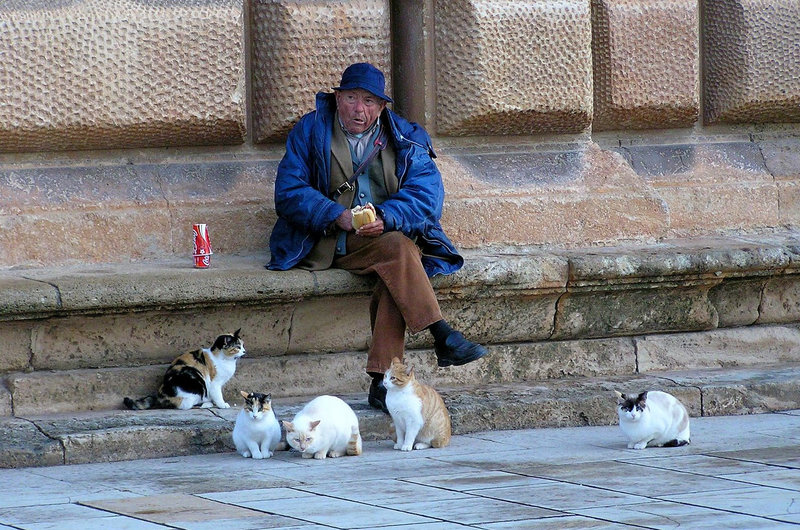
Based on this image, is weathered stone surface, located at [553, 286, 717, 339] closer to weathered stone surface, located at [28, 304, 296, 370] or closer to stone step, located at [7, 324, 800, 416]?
stone step, located at [7, 324, 800, 416]

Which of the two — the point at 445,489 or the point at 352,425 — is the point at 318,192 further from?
the point at 445,489

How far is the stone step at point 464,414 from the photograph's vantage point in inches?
220

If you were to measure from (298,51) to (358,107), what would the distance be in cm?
49

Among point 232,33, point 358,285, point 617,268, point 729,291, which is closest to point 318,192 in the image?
point 358,285

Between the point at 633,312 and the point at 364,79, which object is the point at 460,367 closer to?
the point at 633,312

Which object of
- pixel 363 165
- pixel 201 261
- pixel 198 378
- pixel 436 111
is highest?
pixel 436 111

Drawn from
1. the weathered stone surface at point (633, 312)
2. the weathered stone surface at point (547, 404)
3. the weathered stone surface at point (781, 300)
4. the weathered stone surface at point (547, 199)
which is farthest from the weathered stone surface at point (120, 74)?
the weathered stone surface at point (781, 300)

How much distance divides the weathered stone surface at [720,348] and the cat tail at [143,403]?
236 cm

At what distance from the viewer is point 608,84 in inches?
286

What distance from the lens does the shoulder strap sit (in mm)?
6395

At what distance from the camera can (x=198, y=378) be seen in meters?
6.09

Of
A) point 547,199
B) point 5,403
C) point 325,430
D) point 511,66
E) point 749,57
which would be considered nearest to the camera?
point 325,430

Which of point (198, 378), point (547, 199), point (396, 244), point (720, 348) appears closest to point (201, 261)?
point (198, 378)

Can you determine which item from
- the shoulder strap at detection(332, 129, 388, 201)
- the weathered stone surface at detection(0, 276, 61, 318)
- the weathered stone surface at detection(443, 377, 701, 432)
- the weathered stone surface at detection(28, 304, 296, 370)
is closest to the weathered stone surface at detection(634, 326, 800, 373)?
the weathered stone surface at detection(443, 377, 701, 432)
